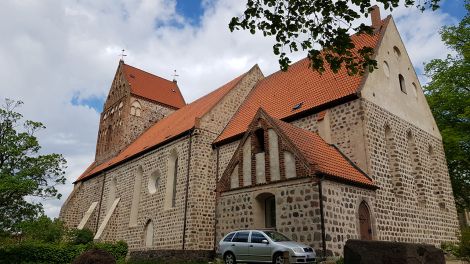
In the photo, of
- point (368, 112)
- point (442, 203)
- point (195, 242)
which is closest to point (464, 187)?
point (442, 203)

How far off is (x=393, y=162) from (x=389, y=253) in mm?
10138

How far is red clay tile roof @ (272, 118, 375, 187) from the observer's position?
1255 cm

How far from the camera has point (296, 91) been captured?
19406mm

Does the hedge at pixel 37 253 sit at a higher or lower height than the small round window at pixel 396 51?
lower

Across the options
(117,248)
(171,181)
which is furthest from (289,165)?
(117,248)

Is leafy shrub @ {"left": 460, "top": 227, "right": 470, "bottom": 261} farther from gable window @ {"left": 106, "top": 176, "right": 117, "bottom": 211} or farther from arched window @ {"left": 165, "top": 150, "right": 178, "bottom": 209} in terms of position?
gable window @ {"left": 106, "top": 176, "right": 117, "bottom": 211}

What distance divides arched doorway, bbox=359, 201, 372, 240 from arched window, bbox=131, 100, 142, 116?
24.1m

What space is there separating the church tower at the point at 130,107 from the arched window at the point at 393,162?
21.6m

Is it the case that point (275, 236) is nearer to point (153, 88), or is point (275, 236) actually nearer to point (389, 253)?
point (389, 253)

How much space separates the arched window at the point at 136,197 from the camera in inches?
912

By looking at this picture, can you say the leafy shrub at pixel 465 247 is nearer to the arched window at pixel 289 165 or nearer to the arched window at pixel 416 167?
the arched window at pixel 289 165

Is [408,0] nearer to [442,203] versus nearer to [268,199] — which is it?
[268,199]

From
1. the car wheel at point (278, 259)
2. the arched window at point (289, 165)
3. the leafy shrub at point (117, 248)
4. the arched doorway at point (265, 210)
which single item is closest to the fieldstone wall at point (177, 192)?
the leafy shrub at point (117, 248)

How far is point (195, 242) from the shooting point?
1780 cm
